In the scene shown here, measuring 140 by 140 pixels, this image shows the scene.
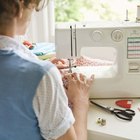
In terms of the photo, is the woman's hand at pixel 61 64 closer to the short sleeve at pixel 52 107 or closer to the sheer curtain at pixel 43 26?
the short sleeve at pixel 52 107

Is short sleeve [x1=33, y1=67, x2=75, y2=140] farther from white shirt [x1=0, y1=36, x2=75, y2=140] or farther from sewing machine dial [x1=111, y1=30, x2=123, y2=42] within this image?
sewing machine dial [x1=111, y1=30, x2=123, y2=42]

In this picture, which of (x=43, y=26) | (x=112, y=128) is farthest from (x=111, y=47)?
(x=43, y=26)

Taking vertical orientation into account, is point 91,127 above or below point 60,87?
below

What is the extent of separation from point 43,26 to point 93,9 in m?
0.57

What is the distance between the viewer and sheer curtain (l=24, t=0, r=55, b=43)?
7.12 feet

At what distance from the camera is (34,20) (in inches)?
86.4

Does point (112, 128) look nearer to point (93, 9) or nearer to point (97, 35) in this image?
point (97, 35)

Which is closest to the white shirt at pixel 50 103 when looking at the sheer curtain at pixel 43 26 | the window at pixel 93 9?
the sheer curtain at pixel 43 26

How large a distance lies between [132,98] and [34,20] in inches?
48.4

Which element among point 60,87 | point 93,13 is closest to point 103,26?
Answer: point 60,87

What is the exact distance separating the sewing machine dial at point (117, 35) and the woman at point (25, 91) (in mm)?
427

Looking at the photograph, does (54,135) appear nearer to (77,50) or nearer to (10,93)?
(10,93)

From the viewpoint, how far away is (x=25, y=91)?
679mm

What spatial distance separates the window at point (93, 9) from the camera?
7.79ft
